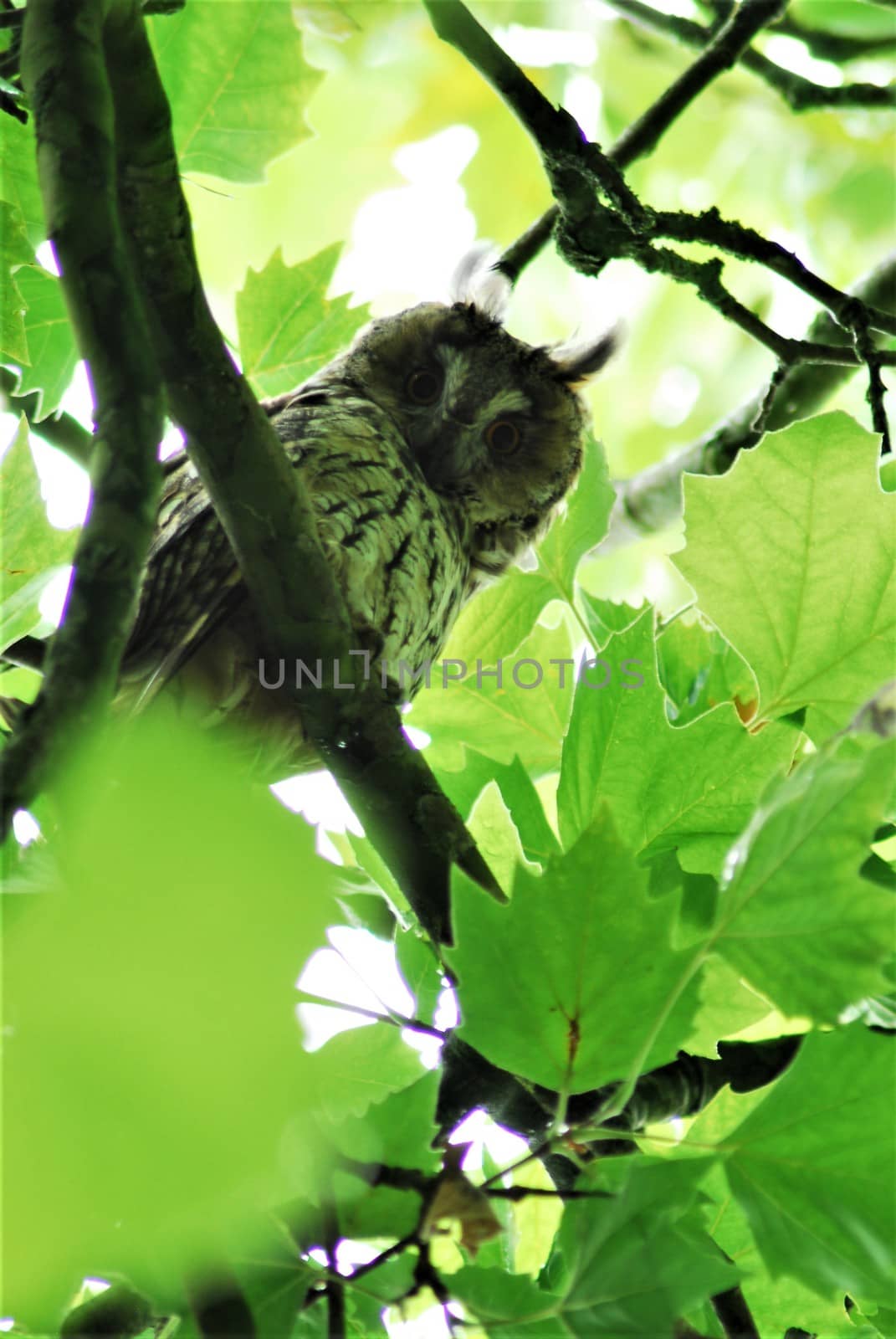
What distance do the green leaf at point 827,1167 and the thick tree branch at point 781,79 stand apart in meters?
2.21

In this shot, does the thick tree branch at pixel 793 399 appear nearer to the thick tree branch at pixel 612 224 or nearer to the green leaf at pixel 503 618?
the thick tree branch at pixel 612 224

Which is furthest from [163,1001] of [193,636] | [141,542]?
[193,636]

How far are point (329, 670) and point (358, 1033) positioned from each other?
407mm

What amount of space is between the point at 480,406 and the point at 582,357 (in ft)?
1.39

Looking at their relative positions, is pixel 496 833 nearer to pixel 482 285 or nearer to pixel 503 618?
pixel 503 618

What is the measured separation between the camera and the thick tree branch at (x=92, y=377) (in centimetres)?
65

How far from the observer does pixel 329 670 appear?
50.9 inches

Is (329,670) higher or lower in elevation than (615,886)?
higher

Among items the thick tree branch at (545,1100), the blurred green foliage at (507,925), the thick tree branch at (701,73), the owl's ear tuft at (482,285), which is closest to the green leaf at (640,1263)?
the blurred green foliage at (507,925)

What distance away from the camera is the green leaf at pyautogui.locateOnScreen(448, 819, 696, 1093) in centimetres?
75

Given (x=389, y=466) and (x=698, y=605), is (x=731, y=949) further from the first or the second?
(x=389, y=466)

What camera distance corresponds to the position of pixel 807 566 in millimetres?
1066

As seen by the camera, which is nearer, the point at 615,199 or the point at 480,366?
the point at 615,199

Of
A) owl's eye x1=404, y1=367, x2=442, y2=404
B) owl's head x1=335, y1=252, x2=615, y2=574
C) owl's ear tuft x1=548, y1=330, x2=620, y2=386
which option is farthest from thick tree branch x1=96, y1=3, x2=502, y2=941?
owl's ear tuft x1=548, y1=330, x2=620, y2=386
